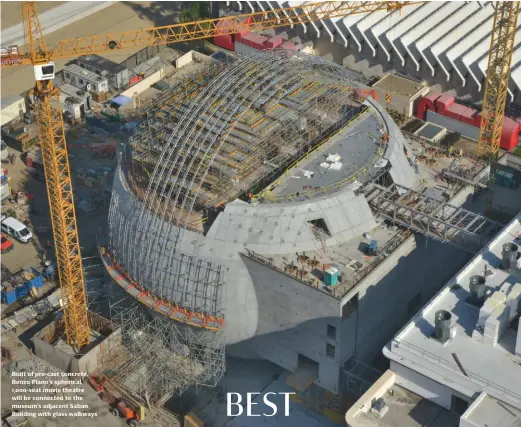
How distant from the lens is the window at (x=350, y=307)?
108 meters

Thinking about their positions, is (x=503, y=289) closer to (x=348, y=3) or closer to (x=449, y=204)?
(x=449, y=204)

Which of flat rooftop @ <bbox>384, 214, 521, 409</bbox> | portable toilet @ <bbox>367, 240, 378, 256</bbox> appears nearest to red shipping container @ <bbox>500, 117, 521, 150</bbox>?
portable toilet @ <bbox>367, 240, 378, 256</bbox>

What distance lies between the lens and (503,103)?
14012 centimetres

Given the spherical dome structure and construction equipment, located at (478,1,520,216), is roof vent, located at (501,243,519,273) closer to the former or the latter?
the spherical dome structure

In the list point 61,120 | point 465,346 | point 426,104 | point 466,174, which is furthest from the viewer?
point 426,104

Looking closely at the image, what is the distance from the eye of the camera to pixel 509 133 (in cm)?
14612

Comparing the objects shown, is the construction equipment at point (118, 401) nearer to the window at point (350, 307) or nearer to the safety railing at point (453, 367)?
the window at point (350, 307)

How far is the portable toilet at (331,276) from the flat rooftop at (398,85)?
53423mm

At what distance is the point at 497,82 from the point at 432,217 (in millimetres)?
35427

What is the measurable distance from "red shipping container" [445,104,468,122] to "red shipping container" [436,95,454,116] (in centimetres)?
45

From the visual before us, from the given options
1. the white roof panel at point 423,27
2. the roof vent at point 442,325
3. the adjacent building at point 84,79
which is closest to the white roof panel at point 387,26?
the white roof panel at point 423,27

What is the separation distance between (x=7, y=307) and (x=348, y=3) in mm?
68001

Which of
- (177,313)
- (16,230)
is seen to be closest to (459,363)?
(177,313)

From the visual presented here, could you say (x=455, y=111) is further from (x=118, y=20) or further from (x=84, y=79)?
(x=118, y=20)
